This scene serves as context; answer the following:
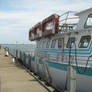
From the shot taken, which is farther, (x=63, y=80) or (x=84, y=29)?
(x=63, y=80)

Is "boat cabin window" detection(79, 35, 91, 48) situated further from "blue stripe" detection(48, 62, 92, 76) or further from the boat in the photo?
"blue stripe" detection(48, 62, 92, 76)

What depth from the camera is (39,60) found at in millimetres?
15891

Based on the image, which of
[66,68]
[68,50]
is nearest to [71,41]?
[68,50]

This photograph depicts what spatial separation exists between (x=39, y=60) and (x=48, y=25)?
9.90ft

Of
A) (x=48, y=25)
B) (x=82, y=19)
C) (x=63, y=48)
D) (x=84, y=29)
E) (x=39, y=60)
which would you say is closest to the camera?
(x=84, y=29)

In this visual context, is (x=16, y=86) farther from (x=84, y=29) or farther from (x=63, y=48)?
(x=84, y=29)

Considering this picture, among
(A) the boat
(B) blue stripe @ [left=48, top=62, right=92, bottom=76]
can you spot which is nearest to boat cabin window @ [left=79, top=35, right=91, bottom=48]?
(A) the boat

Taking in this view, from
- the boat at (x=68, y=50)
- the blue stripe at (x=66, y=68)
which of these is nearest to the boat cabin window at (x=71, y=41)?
the boat at (x=68, y=50)

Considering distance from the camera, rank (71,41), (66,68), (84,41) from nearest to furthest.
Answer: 1. (84,41)
2. (66,68)
3. (71,41)

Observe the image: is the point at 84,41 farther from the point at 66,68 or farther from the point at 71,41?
the point at 66,68

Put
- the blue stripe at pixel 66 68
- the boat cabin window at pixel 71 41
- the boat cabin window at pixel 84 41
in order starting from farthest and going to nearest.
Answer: the boat cabin window at pixel 71 41
the boat cabin window at pixel 84 41
the blue stripe at pixel 66 68

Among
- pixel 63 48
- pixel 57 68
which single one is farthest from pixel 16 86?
pixel 63 48

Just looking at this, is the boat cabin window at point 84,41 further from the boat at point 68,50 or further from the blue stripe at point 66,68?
the blue stripe at point 66,68

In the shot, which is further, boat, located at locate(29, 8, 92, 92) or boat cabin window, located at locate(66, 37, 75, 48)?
boat cabin window, located at locate(66, 37, 75, 48)
